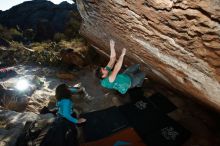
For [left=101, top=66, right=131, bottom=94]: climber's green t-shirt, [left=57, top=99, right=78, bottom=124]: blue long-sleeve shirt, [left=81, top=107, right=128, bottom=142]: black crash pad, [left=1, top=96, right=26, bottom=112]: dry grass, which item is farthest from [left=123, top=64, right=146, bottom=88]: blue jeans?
[left=1, top=96, right=26, bottom=112]: dry grass

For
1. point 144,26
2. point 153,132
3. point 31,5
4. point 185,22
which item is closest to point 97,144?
point 153,132

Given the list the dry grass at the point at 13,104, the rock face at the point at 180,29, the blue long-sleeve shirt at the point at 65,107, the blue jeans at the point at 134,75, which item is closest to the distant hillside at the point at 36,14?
the dry grass at the point at 13,104

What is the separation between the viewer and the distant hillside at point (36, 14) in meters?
23.7

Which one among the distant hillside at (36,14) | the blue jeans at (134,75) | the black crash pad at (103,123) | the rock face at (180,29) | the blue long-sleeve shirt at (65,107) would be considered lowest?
the distant hillside at (36,14)

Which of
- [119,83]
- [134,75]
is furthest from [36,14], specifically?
[119,83]

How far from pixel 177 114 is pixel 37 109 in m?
4.69

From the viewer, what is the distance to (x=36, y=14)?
25.5 metres

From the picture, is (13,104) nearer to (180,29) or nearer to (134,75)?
(134,75)

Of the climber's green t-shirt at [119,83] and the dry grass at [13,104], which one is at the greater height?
the climber's green t-shirt at [119,83]

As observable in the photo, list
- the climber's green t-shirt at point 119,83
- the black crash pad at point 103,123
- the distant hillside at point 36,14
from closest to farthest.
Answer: the climber's green t-shirt at point 119,83, the black crash pad at point 103,123, the distant hillside at point 36,14

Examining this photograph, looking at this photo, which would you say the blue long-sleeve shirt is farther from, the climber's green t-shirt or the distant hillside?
the distant hillside

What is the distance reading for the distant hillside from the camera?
23.7m

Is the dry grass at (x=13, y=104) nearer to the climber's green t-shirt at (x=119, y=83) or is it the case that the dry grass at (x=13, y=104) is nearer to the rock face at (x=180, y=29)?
the climber's green t-shirt at (x=119, y=83)

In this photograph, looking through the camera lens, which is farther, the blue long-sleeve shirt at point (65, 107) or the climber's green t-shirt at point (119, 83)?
the blue long-sleeve shirt at point (65, 107)
